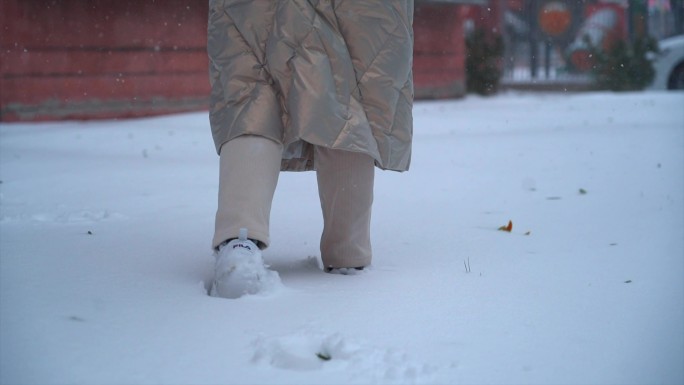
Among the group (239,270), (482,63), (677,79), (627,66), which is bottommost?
(677,79)

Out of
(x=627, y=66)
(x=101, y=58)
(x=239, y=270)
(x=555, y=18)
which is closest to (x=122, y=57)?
(x=101, y=58)

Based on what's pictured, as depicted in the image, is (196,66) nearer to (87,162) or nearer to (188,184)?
(87,162)

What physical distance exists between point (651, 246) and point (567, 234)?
1.20 feet

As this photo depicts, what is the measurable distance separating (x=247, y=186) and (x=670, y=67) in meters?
13.3

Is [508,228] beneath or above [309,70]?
beneath

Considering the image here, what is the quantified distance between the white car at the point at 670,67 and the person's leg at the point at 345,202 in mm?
12597

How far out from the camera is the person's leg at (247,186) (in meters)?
2.26

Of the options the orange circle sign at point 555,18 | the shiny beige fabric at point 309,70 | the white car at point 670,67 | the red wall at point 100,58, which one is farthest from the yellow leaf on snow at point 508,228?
the orange circle sign at point 555,18

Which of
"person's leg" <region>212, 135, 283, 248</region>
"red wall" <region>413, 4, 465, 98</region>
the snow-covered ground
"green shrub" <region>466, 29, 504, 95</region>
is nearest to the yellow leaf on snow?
the snow-covered ground

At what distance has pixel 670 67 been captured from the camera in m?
14.1

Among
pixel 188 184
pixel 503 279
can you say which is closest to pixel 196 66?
pixel 188 184

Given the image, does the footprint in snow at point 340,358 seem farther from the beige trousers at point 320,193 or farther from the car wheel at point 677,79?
the car wheel at point 677,79

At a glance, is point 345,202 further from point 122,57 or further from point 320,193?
point 122,57

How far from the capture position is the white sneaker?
217cm
